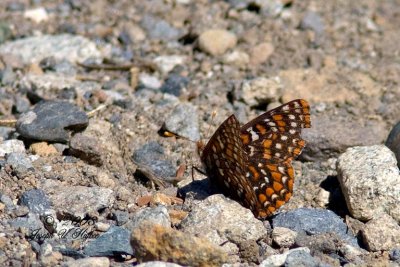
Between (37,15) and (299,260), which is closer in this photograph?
(299,260)

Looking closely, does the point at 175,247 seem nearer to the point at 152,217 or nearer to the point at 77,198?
A: the point at 152,217

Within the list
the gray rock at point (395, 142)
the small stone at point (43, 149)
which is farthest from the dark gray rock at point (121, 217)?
the gray rock at point (395, 142)

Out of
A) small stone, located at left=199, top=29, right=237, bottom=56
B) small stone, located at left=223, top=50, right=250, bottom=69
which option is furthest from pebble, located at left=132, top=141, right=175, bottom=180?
small stone, located at left=199, top=29, right=237, bottom=56

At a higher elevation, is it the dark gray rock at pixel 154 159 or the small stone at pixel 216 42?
the small stone at pixel 216 42

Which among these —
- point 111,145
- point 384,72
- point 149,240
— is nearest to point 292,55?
point 384,72

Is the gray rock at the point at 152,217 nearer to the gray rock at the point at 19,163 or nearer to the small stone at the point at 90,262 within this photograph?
the small stone at the point at 90,262

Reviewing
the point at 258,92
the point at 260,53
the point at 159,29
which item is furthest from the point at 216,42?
the point at 258,92
